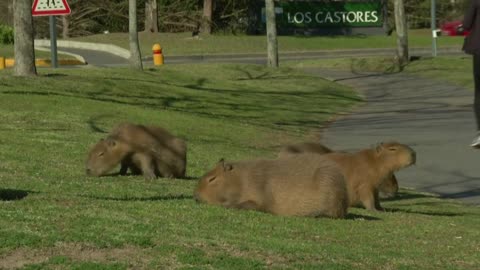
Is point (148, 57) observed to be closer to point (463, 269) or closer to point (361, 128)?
point (361, 128)

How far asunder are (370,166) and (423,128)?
12878 millimetres

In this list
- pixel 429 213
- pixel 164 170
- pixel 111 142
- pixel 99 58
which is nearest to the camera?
pixel 111 142

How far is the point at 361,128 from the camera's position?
23.2 metres

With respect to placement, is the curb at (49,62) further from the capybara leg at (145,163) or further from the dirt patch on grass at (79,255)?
the dirt patch on grass at (79,255)

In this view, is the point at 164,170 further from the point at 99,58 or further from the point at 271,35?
the point at 99,58

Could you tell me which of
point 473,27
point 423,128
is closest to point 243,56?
point 423,128

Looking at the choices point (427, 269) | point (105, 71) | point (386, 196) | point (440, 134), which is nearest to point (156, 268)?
point (427, 269)

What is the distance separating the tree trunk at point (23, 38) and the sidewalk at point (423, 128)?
636 centimetres

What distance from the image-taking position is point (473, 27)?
10.3 m

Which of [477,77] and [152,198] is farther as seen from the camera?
[477,77]

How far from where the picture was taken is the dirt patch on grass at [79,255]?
6406 millimetres

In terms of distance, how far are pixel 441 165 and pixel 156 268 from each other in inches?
452

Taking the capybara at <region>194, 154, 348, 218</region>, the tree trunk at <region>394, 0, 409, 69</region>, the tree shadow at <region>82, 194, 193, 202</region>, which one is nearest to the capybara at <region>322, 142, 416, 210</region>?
the capybara at <region>194, 154, 348, 218</region>

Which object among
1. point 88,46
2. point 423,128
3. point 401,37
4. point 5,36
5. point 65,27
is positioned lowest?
point 423,128
